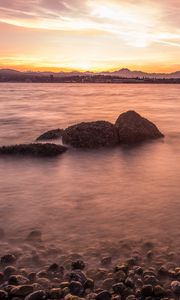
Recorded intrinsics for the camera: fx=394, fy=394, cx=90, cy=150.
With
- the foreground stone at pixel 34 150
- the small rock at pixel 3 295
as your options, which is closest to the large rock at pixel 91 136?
the foreground stone at pixel 34 150

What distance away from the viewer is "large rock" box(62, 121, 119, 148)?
1291 centimetres

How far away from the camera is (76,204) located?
24.5ft

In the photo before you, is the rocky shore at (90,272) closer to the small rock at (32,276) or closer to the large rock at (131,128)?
the small rock at (32,276)

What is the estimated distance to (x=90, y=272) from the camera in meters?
4.81

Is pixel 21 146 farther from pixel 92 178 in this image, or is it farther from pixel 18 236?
pixel 18 236

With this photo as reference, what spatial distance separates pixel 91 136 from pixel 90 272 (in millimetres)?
8372

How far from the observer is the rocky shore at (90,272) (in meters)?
4.30

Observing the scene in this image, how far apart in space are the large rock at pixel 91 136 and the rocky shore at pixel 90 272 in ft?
24.3

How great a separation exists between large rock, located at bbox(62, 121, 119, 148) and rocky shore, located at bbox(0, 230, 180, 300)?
24.3 feet

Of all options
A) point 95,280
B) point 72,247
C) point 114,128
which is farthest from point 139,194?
point 114,128

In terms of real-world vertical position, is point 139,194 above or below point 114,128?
below

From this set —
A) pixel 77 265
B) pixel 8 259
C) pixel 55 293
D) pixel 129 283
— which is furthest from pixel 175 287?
pixel 8 259

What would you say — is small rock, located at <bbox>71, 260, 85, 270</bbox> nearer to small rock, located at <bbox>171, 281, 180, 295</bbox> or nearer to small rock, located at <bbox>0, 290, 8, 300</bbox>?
small rock, located at <bbox>0, 290, 8, 300</bbox>

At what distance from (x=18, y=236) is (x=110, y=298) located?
207 centimetres
